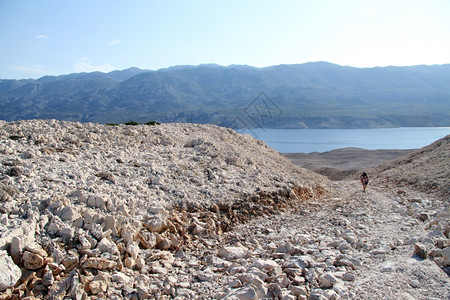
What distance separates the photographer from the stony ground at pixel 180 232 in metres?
4.79

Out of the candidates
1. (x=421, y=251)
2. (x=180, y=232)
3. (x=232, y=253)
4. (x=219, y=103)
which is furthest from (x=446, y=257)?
(x=219, y=103)

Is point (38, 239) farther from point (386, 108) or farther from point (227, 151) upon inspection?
point (386, 108)

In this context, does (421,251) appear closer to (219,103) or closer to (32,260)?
(32,260)

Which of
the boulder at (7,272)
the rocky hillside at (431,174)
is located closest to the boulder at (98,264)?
the boulder at (7,272)

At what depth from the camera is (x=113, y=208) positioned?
6574 millimetres

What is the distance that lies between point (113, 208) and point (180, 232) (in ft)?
4.98

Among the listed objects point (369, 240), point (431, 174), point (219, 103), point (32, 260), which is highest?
point (219, 103)

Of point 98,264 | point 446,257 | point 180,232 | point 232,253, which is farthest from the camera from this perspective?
point 180,232

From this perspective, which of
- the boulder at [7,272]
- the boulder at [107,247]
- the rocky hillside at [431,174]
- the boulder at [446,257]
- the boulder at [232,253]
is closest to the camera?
the boulder at [7,272]

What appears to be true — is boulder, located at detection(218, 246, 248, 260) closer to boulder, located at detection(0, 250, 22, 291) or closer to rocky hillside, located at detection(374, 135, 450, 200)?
boulder, located at detection(0, 250, 22, 291)

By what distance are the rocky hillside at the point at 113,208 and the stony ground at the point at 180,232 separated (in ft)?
0.08

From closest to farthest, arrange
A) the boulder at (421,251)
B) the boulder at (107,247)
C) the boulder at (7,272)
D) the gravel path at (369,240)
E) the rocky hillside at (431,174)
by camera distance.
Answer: the boulder at (7,272)
the gravel path at (369,240)
the boulder at (107,247)
the boulder at (421,251)
the rocky hillside at (431,174)

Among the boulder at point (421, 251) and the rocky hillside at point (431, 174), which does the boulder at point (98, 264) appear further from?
the rocky hillside at point (431, 174)

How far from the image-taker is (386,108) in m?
141
